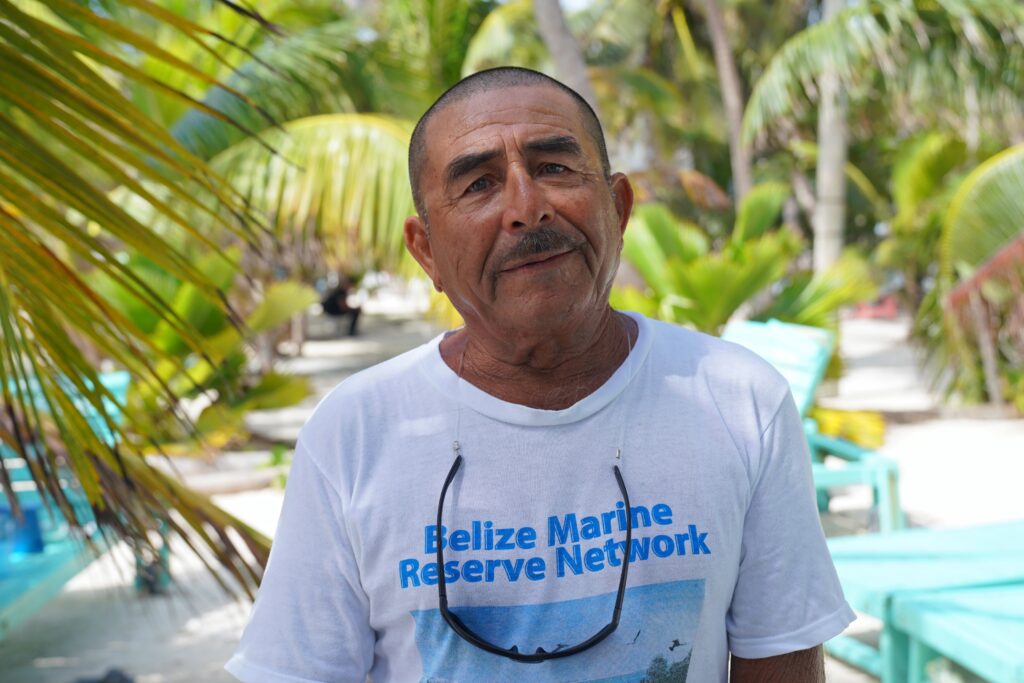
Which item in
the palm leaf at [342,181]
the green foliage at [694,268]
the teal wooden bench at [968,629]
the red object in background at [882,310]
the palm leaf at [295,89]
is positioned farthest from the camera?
the red object in background at [882,310]

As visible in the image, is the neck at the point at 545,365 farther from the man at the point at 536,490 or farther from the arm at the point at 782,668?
the arm at the point at 782,668

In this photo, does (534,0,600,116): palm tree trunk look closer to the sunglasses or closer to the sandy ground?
the sandy ground

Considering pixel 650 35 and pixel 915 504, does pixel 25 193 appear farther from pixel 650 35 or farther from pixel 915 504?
pixel 650 35

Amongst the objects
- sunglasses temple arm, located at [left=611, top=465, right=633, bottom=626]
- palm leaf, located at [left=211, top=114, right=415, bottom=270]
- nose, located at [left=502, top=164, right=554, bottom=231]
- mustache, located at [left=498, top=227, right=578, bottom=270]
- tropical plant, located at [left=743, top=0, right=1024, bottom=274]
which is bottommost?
sunglasses temple arm, located at [left=611, top=465, right=633, bottom=626]

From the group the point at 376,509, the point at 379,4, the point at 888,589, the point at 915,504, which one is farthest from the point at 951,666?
the point at 379,4

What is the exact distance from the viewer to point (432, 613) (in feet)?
4.55

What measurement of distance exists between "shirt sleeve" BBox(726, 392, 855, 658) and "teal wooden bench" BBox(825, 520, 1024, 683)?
4.58ft

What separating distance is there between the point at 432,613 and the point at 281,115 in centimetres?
907

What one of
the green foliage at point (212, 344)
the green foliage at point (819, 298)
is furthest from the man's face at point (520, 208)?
the green foliage at point (819, 298)

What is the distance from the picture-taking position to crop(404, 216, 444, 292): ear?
1.57m

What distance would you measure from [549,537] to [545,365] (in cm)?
26

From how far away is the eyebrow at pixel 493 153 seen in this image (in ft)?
4.67

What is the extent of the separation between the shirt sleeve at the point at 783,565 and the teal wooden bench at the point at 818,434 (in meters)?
3.31

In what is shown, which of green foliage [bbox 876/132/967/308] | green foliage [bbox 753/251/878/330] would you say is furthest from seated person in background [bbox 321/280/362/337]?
green foliage [bbox 753/251/878/330]
